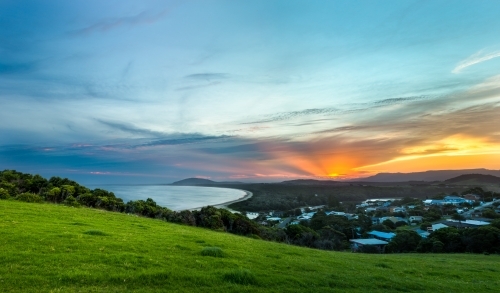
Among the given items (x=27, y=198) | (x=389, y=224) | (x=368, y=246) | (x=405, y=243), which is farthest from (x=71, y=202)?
(x=389, y=224)

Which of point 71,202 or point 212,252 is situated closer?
point 212,252

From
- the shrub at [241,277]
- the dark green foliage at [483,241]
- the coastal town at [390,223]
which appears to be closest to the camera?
the shrub at [241,277]

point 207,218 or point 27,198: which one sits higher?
point 27,198

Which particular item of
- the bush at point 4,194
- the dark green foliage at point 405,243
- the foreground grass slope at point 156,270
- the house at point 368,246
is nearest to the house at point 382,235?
the house at point 368,246

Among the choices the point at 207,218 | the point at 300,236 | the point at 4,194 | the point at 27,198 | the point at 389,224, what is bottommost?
the point at 389,224

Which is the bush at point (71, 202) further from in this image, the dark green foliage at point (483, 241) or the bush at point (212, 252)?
the dark green foliage at point (483, 241)

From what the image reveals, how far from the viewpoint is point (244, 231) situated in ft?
119

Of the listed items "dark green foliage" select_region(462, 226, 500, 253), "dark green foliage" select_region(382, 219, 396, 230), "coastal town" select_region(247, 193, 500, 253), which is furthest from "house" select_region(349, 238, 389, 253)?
"dark green foliage" select_region(382, 219, 396, 230)

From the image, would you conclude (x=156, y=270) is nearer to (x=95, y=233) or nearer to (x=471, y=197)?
(x=95, y=233)

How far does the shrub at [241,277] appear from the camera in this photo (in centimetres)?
1030

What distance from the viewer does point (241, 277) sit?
34.3 ft

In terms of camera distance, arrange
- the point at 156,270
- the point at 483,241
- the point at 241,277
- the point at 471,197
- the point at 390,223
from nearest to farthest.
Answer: the point at 156,270, the point at 241,277, the point at 483,241, the point at 390,223, the point at 471,197

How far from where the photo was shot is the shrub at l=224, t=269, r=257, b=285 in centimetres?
1030

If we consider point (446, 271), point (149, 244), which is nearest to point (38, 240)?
point (149, 244)
